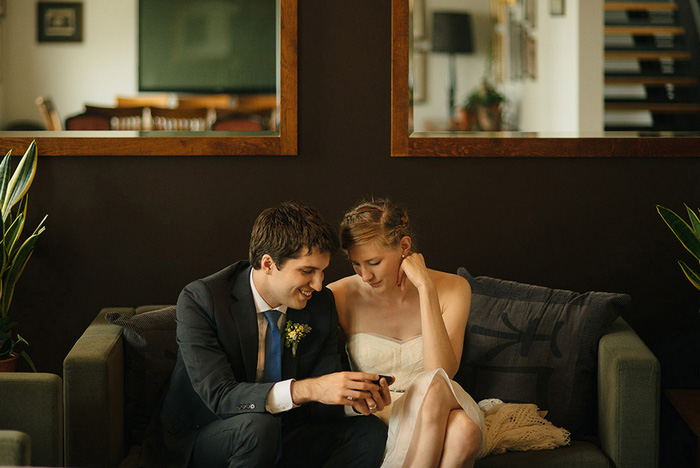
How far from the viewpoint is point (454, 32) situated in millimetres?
3199

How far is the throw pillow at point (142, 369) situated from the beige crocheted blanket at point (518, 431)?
3.62 ft

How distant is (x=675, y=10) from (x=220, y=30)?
6.80ft

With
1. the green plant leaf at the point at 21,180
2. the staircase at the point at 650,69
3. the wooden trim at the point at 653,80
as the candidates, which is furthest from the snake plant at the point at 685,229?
the green plant leaf at the point at 21,180

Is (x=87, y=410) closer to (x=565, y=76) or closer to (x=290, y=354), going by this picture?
(x=290, y=354)

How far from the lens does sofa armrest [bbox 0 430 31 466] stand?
185 cm

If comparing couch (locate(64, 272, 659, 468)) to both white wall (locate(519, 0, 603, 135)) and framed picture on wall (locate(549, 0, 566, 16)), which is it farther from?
framed picture on wall (locate(549, 0, 566, 16))

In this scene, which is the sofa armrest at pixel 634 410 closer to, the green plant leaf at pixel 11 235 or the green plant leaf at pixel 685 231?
the green plant leaf at pixel 685 231

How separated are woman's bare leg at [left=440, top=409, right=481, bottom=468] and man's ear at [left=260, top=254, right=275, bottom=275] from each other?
0.71m

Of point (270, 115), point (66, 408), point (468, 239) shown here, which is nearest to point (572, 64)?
point (468, 239)

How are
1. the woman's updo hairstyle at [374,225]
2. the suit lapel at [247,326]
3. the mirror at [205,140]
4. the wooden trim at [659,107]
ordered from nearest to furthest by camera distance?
the suit lapel at [247,326], the woman's updo hairstyle at [374,225], the mirror at [205,140], the wooden trim at [659,107]

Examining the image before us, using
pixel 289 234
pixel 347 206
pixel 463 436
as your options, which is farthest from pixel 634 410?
pixel 347 206

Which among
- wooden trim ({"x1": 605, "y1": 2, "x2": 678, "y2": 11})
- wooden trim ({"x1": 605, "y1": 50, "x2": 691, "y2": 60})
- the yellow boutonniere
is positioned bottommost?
the yellow boutonniere

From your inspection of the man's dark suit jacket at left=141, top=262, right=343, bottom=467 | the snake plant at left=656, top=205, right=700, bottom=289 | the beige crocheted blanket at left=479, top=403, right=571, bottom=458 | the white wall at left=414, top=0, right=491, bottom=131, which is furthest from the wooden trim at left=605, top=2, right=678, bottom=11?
the man's dark suit jacket at left=141, top=262, right=343, bottom=467

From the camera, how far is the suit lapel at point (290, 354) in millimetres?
2398
